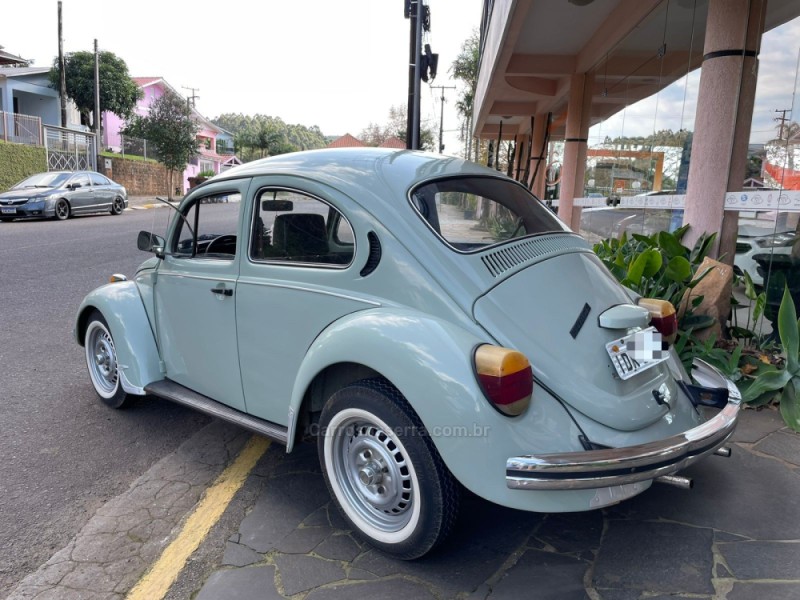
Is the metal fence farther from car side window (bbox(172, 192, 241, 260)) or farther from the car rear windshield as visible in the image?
the car rear windshield

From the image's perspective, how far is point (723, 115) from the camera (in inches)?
217

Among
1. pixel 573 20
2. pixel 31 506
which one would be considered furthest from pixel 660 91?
pixel 31 506

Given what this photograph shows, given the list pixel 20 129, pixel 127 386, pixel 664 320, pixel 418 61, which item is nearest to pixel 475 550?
pixel 664 320

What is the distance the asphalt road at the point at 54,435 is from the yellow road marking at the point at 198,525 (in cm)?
49

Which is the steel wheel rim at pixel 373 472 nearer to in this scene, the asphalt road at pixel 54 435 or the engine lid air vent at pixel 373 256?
the engine lid air vent at pixel 373 256

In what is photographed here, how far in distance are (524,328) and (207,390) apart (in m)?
1.98

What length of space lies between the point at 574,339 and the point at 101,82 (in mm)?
39504

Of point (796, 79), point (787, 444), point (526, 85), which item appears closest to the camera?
point (787, 444)

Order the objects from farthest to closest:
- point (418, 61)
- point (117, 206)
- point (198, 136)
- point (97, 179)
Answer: point (198, 136)
point (117, 206)
point (97, 179)
point (418, 61)

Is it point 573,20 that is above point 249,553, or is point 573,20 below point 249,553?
above

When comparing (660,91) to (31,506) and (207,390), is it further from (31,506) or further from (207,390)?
(31,506)

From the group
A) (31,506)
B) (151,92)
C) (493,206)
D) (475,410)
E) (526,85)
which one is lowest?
(31,506)

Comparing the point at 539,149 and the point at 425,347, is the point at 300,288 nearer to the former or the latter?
the point at 425,347

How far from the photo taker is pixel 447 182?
3172 millimetres
